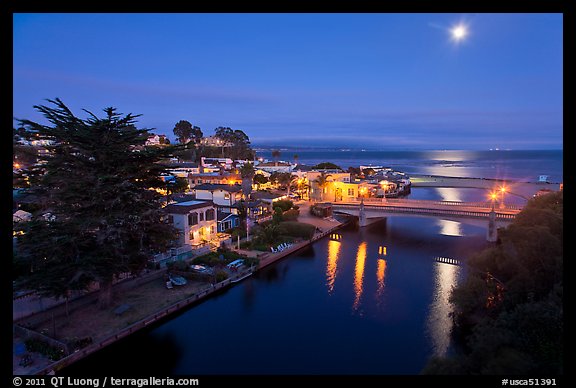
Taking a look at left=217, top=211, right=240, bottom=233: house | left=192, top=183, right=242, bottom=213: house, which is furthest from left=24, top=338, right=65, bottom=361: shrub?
left=192, top=183, right=242, bottom=213: house

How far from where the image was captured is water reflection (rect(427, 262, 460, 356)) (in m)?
19.3

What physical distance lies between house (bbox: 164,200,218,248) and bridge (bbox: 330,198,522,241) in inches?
842

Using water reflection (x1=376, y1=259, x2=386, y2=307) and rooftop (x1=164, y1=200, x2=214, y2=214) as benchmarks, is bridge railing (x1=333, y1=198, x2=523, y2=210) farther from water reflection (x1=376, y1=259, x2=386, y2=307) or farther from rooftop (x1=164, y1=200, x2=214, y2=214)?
rooftop (x1=164, y1=200, x2=214, y2=214)

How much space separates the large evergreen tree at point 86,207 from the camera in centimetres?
1875

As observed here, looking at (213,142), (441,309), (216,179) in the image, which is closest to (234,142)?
(213,142)

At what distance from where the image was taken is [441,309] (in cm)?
2305

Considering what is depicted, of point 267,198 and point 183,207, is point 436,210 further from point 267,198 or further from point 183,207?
point 183,207

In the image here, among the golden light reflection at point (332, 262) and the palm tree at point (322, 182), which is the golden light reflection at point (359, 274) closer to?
the golden light reflection at point (332, 262)

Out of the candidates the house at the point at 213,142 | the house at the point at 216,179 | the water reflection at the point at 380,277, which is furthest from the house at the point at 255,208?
the house at the point at 213,142

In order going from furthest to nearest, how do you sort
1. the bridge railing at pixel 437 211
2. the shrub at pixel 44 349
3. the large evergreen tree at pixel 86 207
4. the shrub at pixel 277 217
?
the shrub at pixel 277 217 < the bridge railing at pixel 437 211 < the large evergreen tree at pixel 86 207 < the shrub at pixel 44 349

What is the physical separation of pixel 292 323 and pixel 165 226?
10.4 m

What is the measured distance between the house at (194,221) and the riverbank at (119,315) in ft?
20.5

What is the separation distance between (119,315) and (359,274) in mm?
18608

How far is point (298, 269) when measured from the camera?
1230 inches
